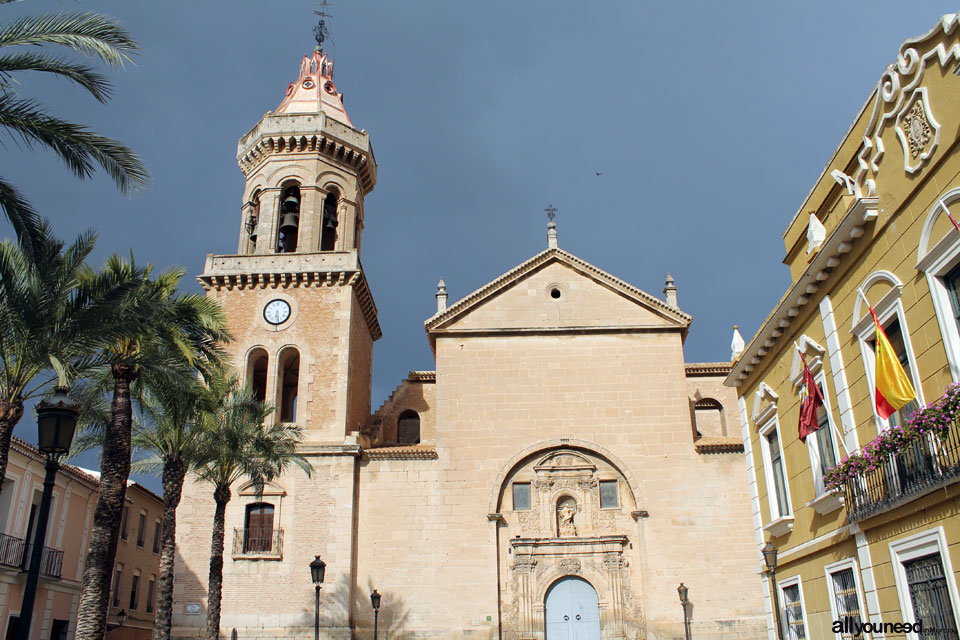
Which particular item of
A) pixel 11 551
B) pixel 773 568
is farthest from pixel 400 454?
pixel 773 568

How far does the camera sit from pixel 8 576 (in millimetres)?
22750

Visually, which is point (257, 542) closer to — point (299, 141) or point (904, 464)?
point (299, 141)

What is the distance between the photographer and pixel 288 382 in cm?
3086

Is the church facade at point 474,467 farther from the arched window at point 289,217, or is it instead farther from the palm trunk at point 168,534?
the palm trunk at point 168,534

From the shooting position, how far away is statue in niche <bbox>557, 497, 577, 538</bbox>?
25.8 m

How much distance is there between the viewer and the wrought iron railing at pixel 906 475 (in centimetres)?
898

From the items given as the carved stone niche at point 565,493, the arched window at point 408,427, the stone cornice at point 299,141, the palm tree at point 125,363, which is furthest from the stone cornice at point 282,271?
the palm tree at point 125,363

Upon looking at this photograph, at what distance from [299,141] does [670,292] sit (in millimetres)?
15274

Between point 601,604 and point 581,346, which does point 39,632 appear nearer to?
point 601,604

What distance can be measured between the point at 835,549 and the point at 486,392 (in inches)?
623

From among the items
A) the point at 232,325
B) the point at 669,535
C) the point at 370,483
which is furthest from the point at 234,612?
the point at 669,535

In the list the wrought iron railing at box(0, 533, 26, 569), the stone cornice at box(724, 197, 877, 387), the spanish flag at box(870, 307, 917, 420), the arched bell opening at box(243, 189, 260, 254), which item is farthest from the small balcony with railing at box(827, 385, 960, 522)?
the arched bell opening at box(243, 189, 260, 254)

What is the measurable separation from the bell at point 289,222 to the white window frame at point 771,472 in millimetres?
19773

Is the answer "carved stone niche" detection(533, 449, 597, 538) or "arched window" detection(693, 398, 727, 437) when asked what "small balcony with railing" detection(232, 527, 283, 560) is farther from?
"arched window" detection(693, 398, 727, 437)
